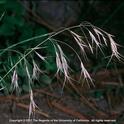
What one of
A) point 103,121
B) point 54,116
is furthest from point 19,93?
point 103,121

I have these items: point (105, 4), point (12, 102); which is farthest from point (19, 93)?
point (105, 4)

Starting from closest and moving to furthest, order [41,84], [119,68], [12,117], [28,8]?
[12,117]
[41,84]
[119,68]
[28,8]

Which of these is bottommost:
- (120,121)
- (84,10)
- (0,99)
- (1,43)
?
(120,121)

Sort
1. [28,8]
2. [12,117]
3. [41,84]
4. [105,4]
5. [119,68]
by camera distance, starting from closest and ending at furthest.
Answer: [12,117], [41,84], [119,68], [28,8], [105,4]

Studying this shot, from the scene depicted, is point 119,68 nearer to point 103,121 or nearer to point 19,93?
point 103,121

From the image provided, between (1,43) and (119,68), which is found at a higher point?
(1,43)

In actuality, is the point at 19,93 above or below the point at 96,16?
below

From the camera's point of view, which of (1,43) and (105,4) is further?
(105,4)

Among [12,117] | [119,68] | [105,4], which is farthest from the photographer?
[105,4]

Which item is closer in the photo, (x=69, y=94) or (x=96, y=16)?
(x=69, y=94)

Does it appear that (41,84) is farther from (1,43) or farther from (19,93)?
(1,43)
